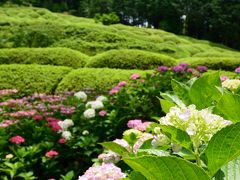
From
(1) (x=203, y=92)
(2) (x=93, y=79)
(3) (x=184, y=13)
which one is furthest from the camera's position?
(3) (x=184, y=13)

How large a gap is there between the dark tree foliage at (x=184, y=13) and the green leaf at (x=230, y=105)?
33.7 metres

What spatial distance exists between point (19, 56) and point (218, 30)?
94.5 feet

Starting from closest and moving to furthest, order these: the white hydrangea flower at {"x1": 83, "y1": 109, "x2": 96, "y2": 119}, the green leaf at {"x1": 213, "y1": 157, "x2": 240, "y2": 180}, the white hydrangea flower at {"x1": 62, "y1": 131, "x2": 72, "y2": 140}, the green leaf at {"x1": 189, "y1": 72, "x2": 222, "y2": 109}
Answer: the green leaf at {"x1": 213, "y1": 157, "x2": 240, "y2": 180}
the green leaf at {"x1": 189, "y1": 72, "x2": 222, "y2": 109}
the white hydrangea flower at {"x1": 62, "y1": 131, "x2": 72, "y2": 140}
the white hydrangea flower at {"x1": 83, "y1": 109, "x2": 96, "y2": 119}

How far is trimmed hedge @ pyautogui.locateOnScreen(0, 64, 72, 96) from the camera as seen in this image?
8406mm

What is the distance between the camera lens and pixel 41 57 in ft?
33.4

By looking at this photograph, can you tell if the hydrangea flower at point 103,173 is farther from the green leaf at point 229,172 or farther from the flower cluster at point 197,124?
the green leaf at point 229,172

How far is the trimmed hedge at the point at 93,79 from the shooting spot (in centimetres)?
746

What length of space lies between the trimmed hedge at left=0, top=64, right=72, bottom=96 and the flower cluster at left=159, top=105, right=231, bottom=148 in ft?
25.1

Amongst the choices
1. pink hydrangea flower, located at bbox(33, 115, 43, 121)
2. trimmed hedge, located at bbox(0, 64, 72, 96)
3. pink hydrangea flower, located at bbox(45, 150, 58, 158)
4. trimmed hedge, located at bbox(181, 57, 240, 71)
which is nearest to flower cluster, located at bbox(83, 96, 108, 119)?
pink hydrangea flower, located at bbox(33, 115, 43, 121)

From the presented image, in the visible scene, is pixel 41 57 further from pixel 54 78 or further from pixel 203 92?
pixel 203 92

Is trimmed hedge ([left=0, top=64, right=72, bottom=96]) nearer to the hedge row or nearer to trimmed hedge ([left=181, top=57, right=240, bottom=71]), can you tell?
the hedge row

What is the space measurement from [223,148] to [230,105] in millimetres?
226

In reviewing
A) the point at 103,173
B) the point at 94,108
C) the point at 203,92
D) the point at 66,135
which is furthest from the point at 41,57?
the point at 203,92

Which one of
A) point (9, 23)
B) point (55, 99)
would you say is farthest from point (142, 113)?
point (9, 23)
